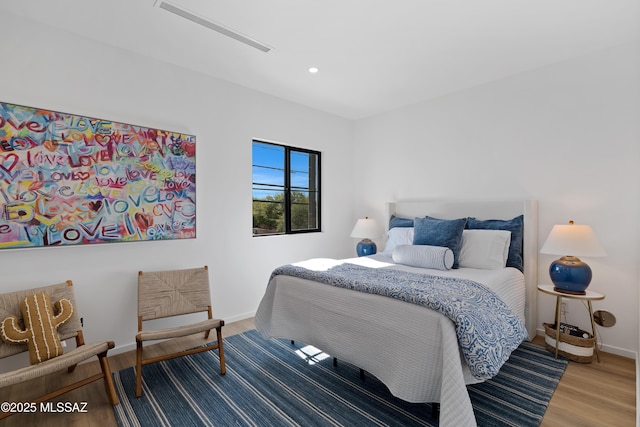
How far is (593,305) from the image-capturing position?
283cm

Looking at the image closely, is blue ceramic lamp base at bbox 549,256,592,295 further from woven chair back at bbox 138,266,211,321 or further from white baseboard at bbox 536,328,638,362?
woven chair back at bbox 138,266,211,321

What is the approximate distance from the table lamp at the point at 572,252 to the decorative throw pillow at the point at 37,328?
375 centimetres

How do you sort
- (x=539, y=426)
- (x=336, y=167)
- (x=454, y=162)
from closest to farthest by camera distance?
(x=539, y=426) → (x=454, y=162) → (x=336, y=167)

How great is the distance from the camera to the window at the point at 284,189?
3865 mm

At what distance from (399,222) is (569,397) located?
7.48 feet

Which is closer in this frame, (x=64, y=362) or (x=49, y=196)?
(x=64, y=362)

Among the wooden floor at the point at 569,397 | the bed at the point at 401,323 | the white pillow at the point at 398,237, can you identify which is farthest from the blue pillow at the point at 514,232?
the wooden floor at the point at 569,397

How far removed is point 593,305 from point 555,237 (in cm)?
83

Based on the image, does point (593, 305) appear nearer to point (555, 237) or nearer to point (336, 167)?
point (555, 237)

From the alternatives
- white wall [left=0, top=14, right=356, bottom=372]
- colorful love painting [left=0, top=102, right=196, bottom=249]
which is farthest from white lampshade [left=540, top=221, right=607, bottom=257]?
colorful love painting [left=0, top=102, right=196, bottom=249]

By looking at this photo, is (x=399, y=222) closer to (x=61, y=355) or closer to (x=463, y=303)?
(x=463, y=303)

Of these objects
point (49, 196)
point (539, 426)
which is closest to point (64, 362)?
point (49, 196)

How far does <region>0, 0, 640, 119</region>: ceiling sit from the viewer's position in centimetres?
218

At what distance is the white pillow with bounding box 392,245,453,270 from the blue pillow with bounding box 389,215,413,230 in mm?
788
